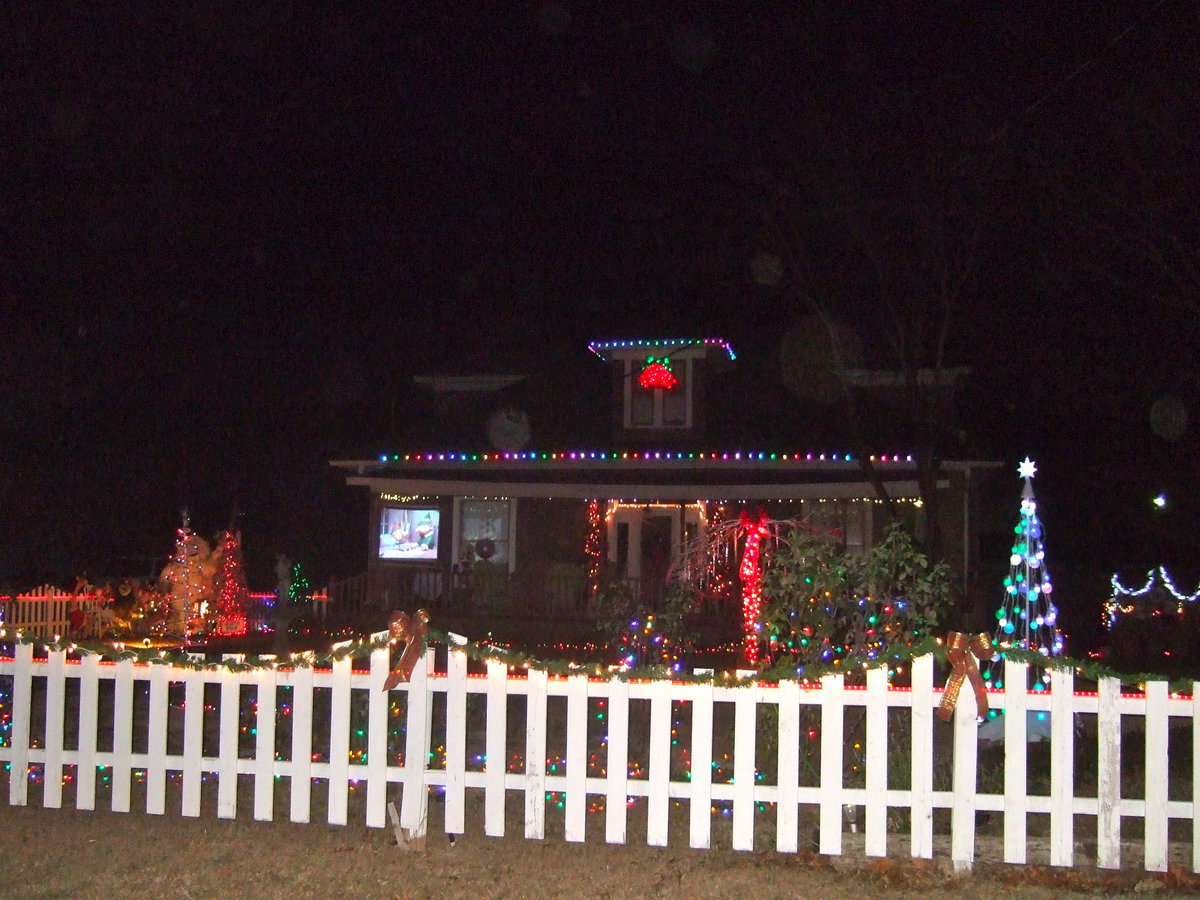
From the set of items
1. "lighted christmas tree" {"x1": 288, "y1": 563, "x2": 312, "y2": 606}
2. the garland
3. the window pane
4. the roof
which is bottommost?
"lighted christmas tree" {"x1": 288, "y1": 563, "x2": 312, "y2": 606}

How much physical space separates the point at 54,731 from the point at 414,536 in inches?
530

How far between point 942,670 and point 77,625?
1137 cm

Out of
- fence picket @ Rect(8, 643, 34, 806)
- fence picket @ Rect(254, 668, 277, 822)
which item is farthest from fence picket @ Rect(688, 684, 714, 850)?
fence picket @ Rect(8, 643, 34, 806)

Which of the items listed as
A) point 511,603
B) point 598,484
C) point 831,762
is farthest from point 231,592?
point 831,762

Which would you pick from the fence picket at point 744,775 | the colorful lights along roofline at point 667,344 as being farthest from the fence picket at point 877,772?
the colorful lights along roofline at point 667,344

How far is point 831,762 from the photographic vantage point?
5332mm

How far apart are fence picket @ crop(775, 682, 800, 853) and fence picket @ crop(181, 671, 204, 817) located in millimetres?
2884

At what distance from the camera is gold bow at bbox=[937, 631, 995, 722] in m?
5.25

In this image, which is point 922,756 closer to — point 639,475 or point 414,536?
point 639,475

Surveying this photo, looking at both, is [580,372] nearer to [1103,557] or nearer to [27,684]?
[1103,557]

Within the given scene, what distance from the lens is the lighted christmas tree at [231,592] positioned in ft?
56.5

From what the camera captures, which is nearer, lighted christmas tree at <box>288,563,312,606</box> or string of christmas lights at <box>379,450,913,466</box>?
string of christmas lights at <box>379,450,913,466</box>

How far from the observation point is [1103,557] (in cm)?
2412

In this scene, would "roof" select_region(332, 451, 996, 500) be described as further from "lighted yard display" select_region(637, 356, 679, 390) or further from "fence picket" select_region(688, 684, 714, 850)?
"fence picket" select_region(688, 684, 714, 850)
